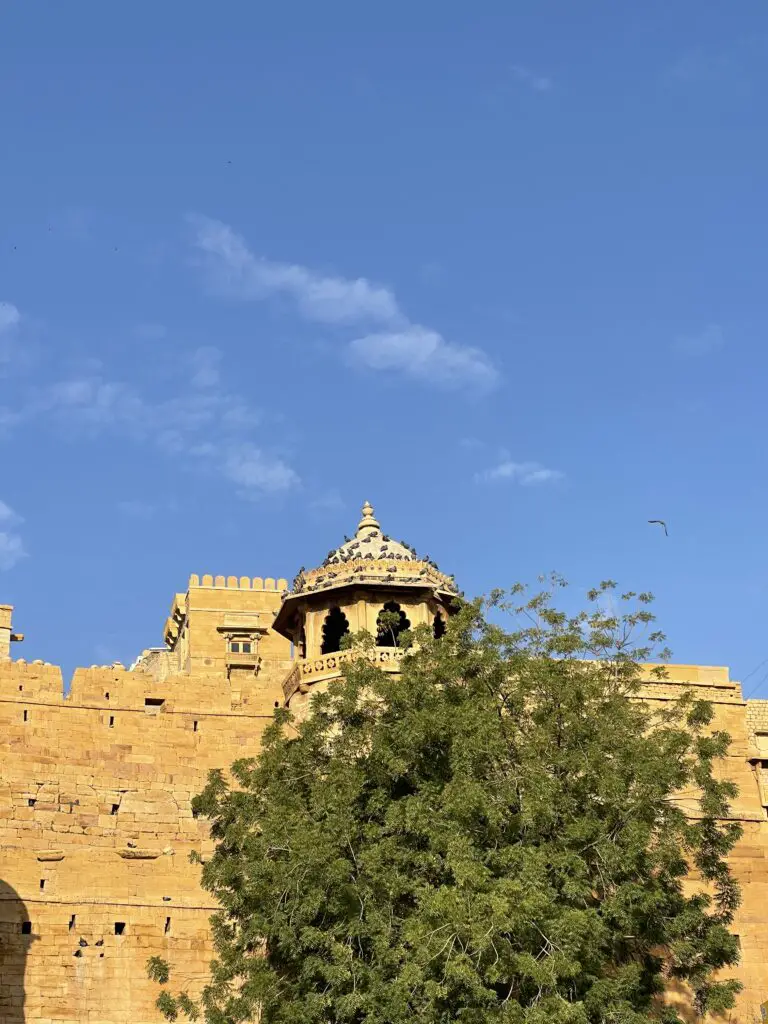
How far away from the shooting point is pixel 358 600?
33.6m

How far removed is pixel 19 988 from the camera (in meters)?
28.9

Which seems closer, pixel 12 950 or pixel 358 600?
pixel 12 950

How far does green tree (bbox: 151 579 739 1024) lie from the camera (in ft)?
77.2

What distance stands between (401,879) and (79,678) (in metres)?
10.0

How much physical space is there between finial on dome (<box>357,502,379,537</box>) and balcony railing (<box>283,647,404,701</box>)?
291cm

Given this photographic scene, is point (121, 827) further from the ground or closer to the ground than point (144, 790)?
closer to the ground

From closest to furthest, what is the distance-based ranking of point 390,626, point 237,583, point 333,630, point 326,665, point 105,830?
1. point 105,830
2. point 326,665
3. point 390,626
4. point 333,630
5. point 237,583

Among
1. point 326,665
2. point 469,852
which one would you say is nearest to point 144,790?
point 326,665

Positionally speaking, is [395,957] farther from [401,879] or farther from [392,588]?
[392,588]

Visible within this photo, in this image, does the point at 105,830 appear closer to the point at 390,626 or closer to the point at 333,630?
the point at 333,630

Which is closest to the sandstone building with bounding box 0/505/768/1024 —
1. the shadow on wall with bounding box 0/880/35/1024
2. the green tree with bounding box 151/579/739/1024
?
the shadow on wall with bounding box 0/880/35/1024

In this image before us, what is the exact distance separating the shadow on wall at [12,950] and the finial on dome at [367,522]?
9.84m

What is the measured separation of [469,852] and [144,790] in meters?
9.59

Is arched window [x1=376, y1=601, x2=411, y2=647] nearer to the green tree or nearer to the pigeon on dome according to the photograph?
the pigeon on dome
